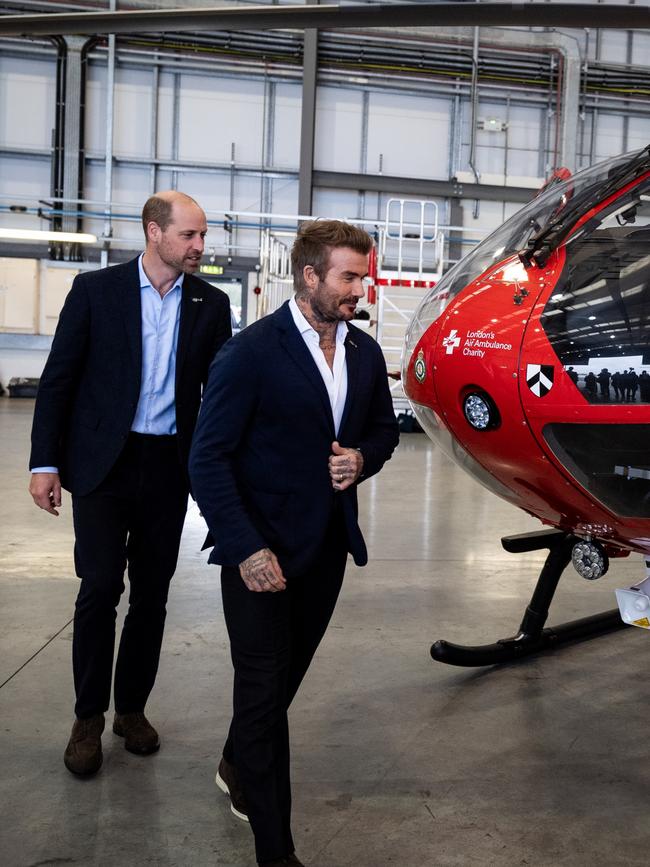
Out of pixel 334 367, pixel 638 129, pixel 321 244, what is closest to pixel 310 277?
pixel 321 244

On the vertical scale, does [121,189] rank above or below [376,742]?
above

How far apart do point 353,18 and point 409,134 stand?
1384cm

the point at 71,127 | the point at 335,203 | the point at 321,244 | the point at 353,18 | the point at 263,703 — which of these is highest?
the point at 71,127

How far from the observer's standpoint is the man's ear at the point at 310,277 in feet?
6.53

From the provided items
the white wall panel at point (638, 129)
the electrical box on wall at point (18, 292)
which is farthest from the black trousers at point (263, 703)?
the white wall panel at point (638, 129)

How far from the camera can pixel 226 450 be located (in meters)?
1.96

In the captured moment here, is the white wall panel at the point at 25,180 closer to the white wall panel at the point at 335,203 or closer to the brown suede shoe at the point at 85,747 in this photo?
the white wall panel at the point at 335,203

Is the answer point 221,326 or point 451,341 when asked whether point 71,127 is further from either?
point 451,341

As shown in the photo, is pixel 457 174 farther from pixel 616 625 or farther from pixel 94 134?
pixel 616 625

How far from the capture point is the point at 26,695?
301 cm

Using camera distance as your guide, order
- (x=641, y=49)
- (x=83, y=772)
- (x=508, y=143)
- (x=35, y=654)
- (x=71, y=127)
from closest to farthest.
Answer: (x=83, y=772) < (x=35, y=654) < (x=71, y=127) < (x=508, y=143) < (x=641, y=49)

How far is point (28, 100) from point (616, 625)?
1400cm

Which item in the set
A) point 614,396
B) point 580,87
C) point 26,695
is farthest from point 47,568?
point 580,87

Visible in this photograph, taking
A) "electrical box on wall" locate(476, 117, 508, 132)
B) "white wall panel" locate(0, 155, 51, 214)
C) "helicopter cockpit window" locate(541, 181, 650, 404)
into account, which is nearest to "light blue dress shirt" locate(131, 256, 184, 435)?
"helicopter cockpit window" locate(541, 181, 650, 404)
